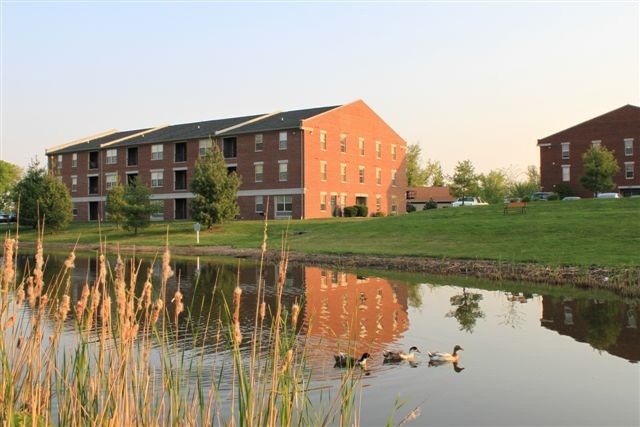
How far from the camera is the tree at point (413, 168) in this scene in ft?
377

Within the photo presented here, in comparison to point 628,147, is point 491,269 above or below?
below

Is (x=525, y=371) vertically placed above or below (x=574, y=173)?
below

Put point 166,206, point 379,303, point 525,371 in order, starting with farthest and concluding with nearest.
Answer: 1. point 166,206
2. point 379,303
3. point 525,371

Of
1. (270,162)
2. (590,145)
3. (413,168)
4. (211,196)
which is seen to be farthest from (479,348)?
(413,168)

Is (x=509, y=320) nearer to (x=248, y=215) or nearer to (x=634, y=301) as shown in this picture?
(x=634, y=301)

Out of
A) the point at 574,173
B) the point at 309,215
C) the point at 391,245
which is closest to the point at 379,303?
the point at 391,245

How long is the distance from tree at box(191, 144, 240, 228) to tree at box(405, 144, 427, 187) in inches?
2628

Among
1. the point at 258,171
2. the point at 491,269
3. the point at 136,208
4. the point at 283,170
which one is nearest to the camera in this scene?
the point at 491,269

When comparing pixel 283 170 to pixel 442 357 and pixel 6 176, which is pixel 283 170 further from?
pixel 6 176

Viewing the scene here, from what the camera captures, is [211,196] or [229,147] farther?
[229,147]

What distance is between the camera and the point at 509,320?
17375 millimetres

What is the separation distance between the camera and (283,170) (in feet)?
195

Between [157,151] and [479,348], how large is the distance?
192ft

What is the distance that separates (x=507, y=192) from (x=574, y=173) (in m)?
13.4
